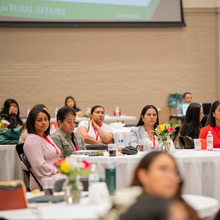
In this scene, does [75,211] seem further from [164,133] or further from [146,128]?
[146,128]

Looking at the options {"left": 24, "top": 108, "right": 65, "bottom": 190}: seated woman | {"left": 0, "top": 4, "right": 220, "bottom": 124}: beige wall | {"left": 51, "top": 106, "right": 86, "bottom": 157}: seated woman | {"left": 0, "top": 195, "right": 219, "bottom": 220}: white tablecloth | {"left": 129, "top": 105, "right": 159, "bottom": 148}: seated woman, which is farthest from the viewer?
{"left": 0, "top": 4, "right": 220, "bottom": 124}: beige wall

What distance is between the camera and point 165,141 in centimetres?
357

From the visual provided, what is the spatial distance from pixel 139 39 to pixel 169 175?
882 cm

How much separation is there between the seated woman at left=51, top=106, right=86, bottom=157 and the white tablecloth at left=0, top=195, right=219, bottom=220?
1.87 meters

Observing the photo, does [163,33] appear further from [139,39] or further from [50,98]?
[50,98]

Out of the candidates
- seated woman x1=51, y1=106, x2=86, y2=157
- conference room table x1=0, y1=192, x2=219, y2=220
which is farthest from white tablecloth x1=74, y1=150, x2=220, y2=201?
conference room table x1=0, y1=192, x2=219, y2=220

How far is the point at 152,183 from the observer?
140 centimetres

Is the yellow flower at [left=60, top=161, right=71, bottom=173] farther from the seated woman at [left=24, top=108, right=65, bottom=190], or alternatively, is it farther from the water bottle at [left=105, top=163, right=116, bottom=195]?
the seated woman at [left=24, top=108, right=65, bottom=190]

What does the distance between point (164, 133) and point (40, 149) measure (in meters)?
1.31

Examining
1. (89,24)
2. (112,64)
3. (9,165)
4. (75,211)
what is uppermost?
(89,24)

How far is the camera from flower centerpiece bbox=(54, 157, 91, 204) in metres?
1.83

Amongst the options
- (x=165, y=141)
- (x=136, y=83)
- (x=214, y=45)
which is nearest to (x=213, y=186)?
(x=165, y=141)

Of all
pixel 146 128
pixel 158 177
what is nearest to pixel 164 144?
pixel 146 128

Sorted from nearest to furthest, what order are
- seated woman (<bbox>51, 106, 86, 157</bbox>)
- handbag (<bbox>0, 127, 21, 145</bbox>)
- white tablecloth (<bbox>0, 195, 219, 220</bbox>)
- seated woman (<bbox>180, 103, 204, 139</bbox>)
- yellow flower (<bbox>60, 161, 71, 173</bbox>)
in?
white tablecloth (<bbox>0, 195, 219, 220</bbox>) < yellow flower (<bbox>60, 161, 71, 173</bbox>) < seated woman (<bbox>51, 106, 86, 157</bbox>) < handbag (<bbox>0, 127, 21, 145</bbox>) < seated woman (<bbox>180, 103, 204, 139</bbox>)
